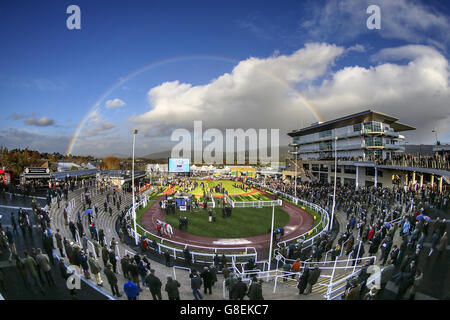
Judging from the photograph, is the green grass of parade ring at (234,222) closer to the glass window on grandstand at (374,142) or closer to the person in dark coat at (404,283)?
the person in dark coat at (404,283)

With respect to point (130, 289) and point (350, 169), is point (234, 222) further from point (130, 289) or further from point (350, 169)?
point (350, 169)

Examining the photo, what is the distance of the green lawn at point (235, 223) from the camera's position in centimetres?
1797

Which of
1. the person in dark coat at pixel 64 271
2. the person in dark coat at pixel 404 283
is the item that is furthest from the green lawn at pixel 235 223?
the person in dark coat at pixel 404 283

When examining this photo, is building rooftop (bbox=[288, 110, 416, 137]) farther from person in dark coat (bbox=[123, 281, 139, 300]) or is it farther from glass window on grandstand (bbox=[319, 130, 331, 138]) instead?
person in dark coat (bbox=[123, 281, 139, 300])

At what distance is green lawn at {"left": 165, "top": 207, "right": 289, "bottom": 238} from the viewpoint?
59.0ft

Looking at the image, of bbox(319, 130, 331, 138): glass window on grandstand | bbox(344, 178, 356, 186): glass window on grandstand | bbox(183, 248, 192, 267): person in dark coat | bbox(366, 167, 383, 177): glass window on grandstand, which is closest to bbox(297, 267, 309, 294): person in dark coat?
bbox(183, 248, 192, 267): person in dark coat

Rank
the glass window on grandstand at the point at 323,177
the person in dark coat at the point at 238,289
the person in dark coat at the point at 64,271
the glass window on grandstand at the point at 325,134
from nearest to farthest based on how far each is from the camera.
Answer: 1. the person in dark coat at the point at 238,289
2. the person in dark coat at the point at 64,271
3. the glass window on grandstand at the point at 323,177
4. the glass window on grandstand at the point at 325,134

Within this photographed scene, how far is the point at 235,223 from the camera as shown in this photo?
2042 cm

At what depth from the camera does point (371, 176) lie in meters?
41.2

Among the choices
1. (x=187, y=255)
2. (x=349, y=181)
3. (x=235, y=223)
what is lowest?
(x=235, y=223)

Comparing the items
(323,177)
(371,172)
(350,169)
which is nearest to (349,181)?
(350,169)

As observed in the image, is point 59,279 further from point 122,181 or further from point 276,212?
point 122,181
